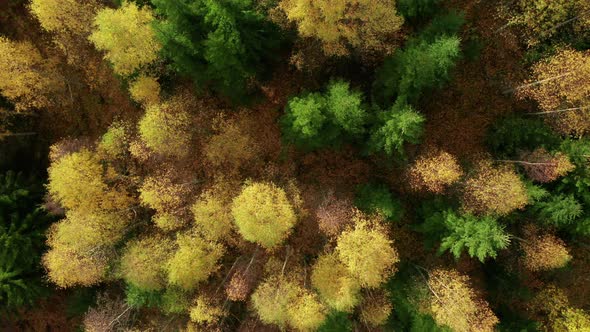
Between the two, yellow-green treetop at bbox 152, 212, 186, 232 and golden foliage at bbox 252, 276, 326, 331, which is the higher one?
yellow-green treetop at bbox 152, 212, 186, 232

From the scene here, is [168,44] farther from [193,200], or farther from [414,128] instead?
[414,128]

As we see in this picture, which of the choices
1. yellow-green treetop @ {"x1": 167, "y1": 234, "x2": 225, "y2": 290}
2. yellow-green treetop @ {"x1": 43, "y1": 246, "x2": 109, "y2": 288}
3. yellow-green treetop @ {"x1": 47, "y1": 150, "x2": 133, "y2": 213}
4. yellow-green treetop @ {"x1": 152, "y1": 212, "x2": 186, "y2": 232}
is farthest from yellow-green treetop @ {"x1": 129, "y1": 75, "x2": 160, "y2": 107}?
yellow-green treetop @ {"x1": 43, "y1": 246, "x2": 109, "y2": 288}

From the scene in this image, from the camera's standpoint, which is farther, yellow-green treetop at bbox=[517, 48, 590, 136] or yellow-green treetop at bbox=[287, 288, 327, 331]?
yellow-green treetop at bbox=[287, 288, 327, 331]

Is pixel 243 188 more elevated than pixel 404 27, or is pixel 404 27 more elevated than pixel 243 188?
pixel 404 27

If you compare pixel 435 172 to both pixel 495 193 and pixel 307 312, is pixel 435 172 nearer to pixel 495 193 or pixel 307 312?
pixel 495 193

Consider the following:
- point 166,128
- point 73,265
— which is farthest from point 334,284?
point 73,265

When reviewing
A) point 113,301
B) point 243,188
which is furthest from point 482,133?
point 113,301

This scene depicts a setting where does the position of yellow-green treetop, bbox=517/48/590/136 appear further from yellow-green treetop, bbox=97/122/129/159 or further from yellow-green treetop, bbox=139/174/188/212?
yellow-green treetop, bbox=97/122/129/159
